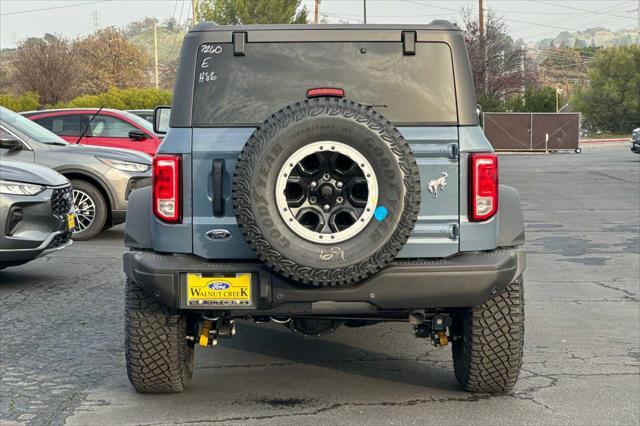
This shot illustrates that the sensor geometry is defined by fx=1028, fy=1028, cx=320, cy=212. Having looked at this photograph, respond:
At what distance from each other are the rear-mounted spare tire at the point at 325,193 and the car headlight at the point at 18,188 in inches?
190

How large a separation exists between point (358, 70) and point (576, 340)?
2871 mm

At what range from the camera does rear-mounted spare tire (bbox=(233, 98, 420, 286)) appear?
4.78m

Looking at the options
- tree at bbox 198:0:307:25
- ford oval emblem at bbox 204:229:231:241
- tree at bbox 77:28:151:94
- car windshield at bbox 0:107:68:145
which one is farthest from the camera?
tree at bbox 77:28:151:94

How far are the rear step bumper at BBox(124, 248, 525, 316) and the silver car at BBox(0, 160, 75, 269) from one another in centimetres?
414

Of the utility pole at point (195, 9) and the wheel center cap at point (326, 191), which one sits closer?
the wheel center cap at point (326, 191)

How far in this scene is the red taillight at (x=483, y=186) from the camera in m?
5.23

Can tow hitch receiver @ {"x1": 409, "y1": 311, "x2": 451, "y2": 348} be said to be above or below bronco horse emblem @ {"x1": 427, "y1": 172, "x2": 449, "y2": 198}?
below

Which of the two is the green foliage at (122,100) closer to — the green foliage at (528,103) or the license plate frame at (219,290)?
the green foliage at (528,103)

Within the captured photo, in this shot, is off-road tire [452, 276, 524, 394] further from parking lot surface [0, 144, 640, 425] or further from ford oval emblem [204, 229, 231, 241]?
ford oval emblem [204, 229, 231, 241]

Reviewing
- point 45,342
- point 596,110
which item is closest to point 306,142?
point 45,342

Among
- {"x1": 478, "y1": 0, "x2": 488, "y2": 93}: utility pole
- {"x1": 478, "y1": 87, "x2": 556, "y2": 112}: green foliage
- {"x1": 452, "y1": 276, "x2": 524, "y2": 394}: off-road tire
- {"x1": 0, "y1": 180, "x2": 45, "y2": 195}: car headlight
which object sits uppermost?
{"x1": 478, "y1": 0, "x2": 488, "y2": 93}: utility pole

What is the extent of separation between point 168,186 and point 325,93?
37.1 inches

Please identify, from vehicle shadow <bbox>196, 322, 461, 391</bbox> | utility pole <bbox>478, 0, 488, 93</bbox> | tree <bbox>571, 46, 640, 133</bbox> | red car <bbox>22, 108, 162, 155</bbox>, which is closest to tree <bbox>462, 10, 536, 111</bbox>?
utility pole <bbox>478, 0, 488, 93</bbox>

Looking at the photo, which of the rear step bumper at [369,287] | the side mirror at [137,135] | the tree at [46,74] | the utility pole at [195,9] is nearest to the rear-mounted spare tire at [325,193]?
the rear step bumper at [369,287]
